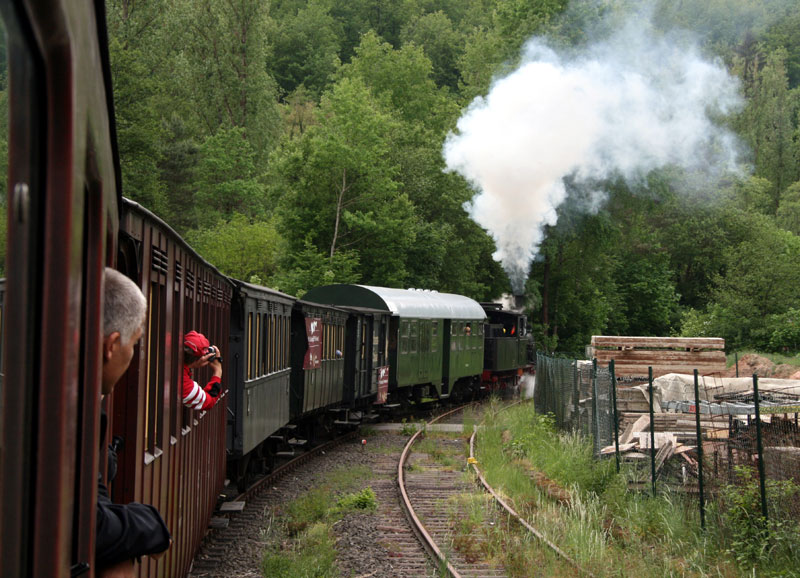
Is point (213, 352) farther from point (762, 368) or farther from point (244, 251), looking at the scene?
point (244, 251)

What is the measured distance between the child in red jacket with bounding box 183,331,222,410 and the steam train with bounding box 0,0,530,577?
0.42ft

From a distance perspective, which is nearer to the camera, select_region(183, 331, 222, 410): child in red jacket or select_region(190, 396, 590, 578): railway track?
select_region(183, 331, 222, 410): child in red jacket

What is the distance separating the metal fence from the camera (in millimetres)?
8781

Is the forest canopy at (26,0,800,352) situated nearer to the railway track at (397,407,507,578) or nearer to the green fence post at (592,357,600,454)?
the railway track at (397,407,507,578)

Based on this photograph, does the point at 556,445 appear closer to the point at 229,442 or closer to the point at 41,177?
the point at 229,442

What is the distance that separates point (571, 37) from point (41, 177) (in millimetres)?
43544

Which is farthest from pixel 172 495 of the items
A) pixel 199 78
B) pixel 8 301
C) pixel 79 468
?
pixel 199 78

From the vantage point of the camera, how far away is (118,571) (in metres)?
2.43

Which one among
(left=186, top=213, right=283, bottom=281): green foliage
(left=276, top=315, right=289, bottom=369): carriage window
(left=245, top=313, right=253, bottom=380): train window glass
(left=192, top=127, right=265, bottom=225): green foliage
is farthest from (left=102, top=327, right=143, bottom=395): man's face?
(left=192, top=127, right=265, bottom=225): green foliage

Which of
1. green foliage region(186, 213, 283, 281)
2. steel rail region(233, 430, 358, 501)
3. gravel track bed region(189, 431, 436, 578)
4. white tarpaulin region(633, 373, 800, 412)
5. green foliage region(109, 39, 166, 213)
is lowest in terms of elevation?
gravel track bed region(189, 431, 436, 578)

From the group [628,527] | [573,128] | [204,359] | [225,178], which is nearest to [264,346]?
[628,527]

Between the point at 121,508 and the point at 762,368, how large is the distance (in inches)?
1021

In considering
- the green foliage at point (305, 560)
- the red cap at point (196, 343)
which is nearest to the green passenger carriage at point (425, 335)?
the green foliage at point (305, 560)

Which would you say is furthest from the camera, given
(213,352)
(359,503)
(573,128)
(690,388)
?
(573,128)
